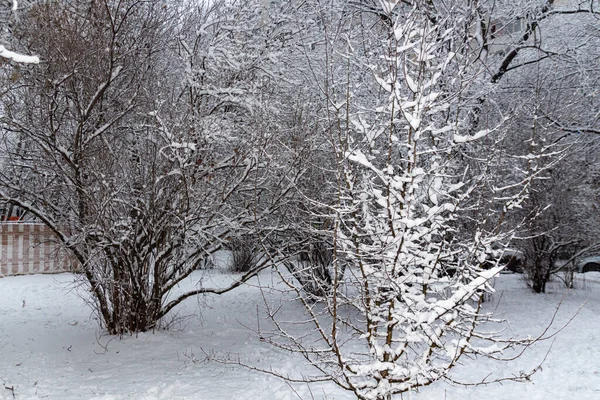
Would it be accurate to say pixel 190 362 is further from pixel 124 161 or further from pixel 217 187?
pixel 124 161

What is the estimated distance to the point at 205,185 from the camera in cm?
657

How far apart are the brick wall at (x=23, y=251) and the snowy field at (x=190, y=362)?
2.18 meters

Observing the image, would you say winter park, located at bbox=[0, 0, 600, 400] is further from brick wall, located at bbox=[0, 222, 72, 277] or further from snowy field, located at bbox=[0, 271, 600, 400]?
brick wall, located at bbox=[0, 222, 72, 277]

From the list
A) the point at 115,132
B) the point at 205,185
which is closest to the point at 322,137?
the point at 205,185

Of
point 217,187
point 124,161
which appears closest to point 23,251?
point 124,161

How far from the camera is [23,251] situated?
11656mm

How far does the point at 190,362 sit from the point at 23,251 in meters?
7.29

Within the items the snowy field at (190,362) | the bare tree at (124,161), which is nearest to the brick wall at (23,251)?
the snowy field at (190,362)

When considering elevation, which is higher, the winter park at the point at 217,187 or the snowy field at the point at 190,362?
the winter park at the point at 217,187

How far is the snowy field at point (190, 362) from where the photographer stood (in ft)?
17.6

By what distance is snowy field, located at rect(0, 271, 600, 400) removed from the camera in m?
5.37

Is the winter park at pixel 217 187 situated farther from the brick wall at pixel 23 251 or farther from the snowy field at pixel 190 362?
the brick wall at pixel 23 251

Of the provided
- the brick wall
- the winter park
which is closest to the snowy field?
the winter park

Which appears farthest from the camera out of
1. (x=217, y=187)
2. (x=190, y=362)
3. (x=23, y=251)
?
(x=23, y=251)
